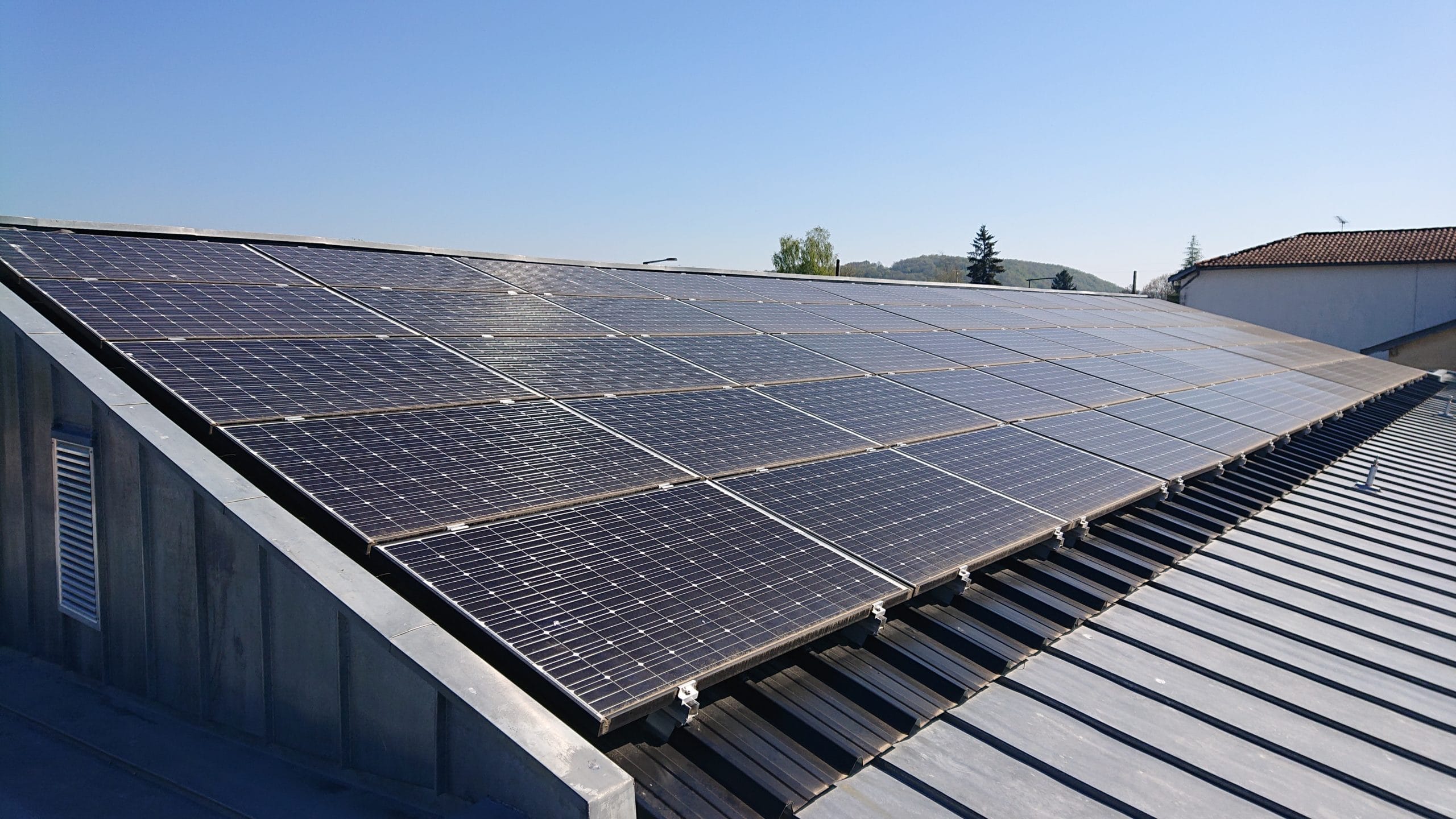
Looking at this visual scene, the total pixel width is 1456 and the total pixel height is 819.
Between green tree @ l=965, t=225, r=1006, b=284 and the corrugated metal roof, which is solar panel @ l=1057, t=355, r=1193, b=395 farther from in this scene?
green tree @ l=965, t=225, r=1006, b=284

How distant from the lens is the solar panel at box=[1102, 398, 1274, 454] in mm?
12250

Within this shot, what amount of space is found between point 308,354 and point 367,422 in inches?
62.0

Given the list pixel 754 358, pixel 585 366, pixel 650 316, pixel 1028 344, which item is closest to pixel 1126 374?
pixel 1028 344

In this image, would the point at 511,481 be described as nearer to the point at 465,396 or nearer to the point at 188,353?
the point at 465,396

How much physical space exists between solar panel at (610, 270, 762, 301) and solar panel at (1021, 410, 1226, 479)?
250 inches

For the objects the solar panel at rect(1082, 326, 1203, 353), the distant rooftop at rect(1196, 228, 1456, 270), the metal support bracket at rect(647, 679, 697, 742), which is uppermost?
the distant rooftop at rect(1196, 228, 1456, 270)

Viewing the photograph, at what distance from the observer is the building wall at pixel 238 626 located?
13.5 feet

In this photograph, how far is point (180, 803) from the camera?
5.25m

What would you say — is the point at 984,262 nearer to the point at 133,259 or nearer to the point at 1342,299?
the point at 1342,299

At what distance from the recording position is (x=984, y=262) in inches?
5251

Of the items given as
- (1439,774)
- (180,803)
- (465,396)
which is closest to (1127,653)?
(1439,774)

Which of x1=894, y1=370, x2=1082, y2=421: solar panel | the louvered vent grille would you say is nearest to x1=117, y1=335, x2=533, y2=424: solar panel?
the louvered vent grille

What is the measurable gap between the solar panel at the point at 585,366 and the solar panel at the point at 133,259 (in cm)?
289

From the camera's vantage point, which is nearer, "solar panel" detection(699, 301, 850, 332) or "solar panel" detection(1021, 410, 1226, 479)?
"solar panel" detection(1021, 410, 1226, 479)
